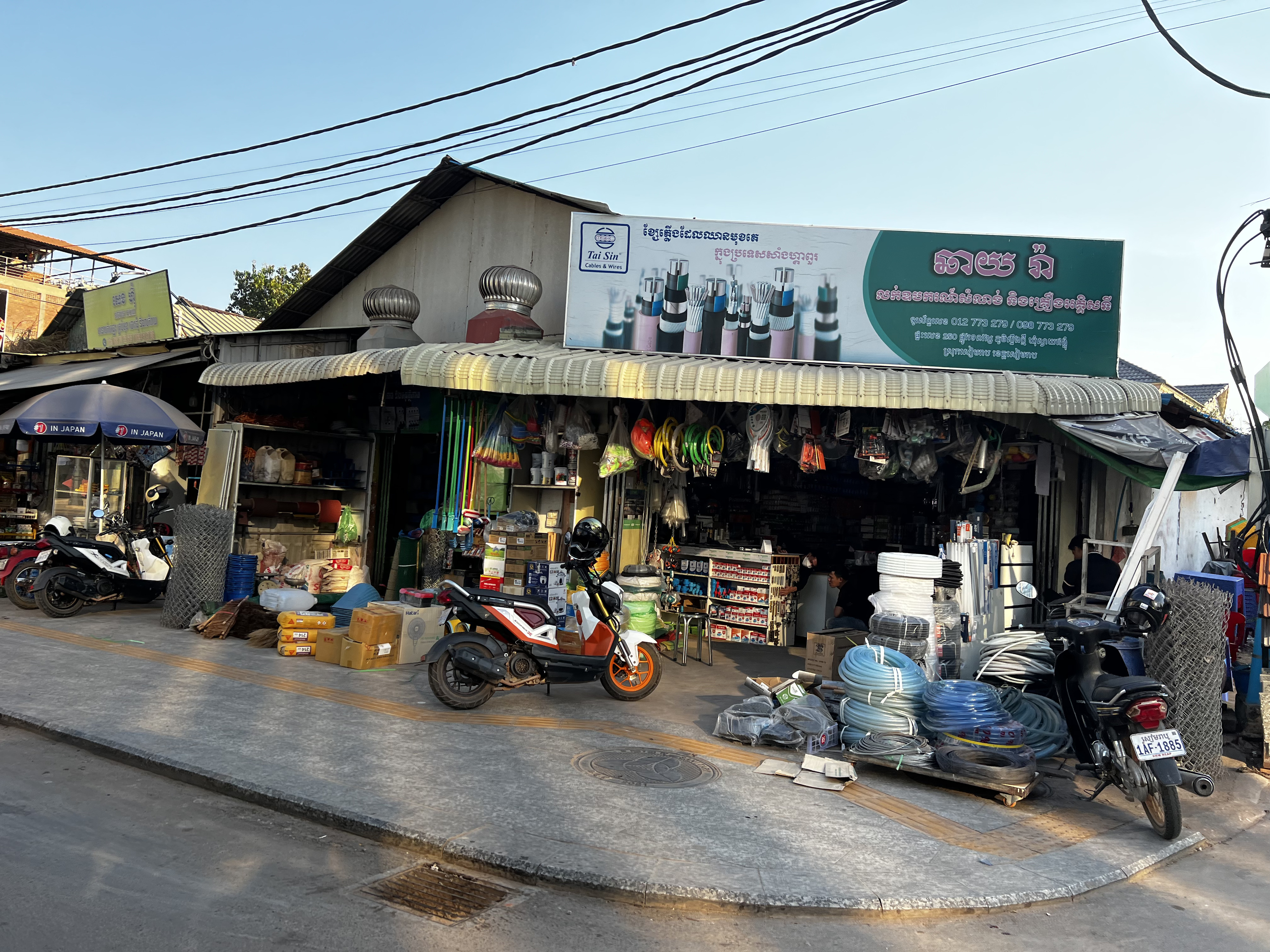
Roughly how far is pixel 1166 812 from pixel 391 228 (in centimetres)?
1238

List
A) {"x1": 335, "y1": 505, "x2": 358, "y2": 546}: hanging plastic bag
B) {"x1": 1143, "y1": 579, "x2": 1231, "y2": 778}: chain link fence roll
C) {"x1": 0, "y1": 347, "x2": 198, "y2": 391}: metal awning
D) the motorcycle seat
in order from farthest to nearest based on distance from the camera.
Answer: {"x1": 0, "y1": 347, "x2": 198, "y2": 391}: metal awning < {"x1": 335, "y1": 505, "x2": 358, "y2": 546}: hanging plastic bag < {"x1": 1143, "y1": 579, "x2": 1231, "y2": 778}: chain link fence roll < the motorcycle seat

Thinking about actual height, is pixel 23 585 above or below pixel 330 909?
above

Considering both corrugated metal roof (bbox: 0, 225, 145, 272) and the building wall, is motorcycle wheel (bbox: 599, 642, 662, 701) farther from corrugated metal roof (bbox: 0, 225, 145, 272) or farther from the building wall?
corrugated metal roof (bbox: 0, 225, 145, 272)

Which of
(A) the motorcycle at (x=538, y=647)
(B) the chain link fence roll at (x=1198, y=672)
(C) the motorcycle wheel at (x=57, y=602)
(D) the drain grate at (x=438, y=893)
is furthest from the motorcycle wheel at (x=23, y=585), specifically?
(B) the chain link fence roll at (x=1198, y=672)

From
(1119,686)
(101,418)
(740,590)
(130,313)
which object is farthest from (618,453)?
(130,313)

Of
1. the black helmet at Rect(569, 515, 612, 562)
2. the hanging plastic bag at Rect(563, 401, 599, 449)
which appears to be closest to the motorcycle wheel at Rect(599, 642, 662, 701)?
the black helmet at Rect(569, 515, 612, 562)

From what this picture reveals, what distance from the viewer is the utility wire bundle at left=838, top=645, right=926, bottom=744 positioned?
261 inches

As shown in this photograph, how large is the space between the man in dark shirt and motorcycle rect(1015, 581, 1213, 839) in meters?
2.38

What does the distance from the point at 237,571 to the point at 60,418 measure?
3.03m

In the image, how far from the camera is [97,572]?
36.4 ft

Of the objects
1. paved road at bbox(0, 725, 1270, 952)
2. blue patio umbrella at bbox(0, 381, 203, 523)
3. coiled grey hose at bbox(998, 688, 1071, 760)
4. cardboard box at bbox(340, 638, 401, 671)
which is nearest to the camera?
paved road at bbox(0, 725, 1270, 952)

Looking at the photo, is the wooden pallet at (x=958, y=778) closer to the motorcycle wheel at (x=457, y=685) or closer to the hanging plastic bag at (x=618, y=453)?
the motorcycle wheel at (x=457, y=685)

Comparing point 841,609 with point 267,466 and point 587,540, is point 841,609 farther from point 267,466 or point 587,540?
point 267,466

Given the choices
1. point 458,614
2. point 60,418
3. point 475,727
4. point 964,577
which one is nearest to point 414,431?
point 60,418
